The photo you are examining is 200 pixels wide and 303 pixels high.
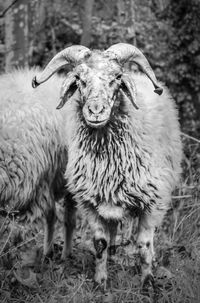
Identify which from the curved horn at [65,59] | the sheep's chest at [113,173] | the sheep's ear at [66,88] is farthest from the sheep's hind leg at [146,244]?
the curved horn at [65,59]

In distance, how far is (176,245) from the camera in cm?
523

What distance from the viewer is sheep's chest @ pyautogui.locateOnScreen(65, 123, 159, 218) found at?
14.5 ft

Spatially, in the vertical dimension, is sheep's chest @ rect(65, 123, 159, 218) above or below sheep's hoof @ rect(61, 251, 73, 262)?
above

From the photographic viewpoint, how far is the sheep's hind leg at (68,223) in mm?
5375

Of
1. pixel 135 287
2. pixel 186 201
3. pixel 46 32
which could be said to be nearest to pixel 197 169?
pixel 186 201

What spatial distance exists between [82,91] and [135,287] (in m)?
1.56

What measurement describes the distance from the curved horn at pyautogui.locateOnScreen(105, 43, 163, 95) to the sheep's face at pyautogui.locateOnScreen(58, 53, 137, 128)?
12cm

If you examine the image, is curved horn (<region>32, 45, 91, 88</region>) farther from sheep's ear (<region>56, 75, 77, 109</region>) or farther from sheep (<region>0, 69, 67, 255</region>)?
sheep (<region>0, 69, 67, 255</region>)

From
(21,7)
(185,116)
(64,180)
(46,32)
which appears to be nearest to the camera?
(64,180)

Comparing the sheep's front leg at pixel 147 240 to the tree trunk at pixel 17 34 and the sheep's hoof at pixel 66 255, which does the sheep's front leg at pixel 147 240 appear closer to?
the sheep's hoof at pixel 66 255

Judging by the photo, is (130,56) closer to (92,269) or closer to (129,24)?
(92,269)


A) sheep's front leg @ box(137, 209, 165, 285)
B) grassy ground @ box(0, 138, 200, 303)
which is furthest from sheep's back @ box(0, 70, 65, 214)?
sheep's front leg @ box(137, 209, 165, 285)

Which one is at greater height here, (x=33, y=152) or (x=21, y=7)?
(x=21, y=7)

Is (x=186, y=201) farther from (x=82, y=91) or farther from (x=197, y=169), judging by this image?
(x=82, y=91)
